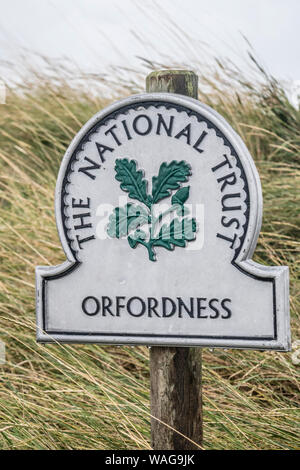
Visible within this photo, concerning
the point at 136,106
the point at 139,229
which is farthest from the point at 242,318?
the point at 136,106

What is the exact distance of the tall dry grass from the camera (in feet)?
7.58

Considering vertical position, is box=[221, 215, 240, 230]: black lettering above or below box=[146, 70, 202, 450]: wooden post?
above

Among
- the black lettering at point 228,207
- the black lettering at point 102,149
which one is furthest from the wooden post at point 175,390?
the black lettering at point 228,207

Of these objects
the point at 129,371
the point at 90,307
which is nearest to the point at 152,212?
the point at 90,307

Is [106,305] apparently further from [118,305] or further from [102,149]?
[102,149]

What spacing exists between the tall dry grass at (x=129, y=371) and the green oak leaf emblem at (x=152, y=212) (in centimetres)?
46

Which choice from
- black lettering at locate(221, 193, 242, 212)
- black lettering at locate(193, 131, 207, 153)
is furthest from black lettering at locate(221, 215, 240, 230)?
black lettering at locate(193, 131, 207, 153)

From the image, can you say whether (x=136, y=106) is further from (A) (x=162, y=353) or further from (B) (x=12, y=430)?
(B) (x=12, y=430)

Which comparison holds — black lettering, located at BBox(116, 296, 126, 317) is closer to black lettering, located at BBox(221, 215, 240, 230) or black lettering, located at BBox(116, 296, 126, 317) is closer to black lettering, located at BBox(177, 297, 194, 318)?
black lettering, located at BBox(177, 297, 194, 318)

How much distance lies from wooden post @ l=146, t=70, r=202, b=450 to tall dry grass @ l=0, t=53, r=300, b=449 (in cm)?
8

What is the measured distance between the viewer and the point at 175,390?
84.2 inches

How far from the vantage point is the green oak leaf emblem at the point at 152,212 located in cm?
204

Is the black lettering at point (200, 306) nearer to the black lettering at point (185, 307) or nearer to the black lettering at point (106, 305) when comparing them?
the black lettering at point (185, 307)

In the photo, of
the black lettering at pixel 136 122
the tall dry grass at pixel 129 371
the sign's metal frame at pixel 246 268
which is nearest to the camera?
the sign's metal frame at pixel 246 268
